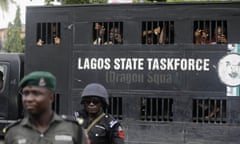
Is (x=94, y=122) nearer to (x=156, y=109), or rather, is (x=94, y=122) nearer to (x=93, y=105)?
(x=93, y=105)

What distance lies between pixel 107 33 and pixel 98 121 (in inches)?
146

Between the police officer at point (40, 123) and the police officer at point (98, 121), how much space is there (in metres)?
1.20

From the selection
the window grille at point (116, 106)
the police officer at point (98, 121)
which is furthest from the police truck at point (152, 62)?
the police officer at point (98, 121)

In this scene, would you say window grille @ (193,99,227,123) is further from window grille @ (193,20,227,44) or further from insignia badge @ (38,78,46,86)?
insignia badge @ (38,78,46,86)

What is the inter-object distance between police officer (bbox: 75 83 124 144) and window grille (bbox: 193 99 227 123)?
331 cm

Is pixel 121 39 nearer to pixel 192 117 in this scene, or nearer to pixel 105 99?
pixel 192 117

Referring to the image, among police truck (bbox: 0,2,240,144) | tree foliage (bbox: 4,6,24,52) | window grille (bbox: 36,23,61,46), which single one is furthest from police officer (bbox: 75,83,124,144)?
tree foliage (bbox: 4,6,24,52)

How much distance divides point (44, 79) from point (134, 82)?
464 cm

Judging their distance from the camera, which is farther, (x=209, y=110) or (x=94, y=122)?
(x=209, y=110)

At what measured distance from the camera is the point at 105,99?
3754 millimetres

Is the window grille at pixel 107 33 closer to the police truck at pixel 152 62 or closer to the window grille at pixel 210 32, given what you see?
the police truck at pixel 152 62

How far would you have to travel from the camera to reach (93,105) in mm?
3693

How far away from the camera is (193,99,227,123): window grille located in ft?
22.2

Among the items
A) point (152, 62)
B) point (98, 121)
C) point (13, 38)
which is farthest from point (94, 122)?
point (13, 38)
